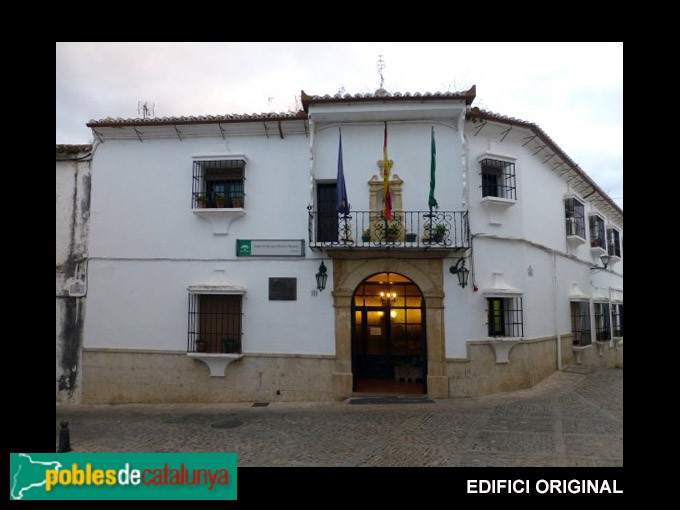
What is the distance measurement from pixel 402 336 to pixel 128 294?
6.98 metres

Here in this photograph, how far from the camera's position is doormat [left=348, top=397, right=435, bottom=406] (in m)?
8.87

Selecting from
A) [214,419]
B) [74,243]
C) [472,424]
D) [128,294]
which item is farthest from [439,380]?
[74,243]

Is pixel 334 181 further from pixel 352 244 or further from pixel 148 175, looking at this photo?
pixel 148 175

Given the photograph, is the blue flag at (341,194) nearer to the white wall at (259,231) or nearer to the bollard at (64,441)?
the white wall at (259,231)

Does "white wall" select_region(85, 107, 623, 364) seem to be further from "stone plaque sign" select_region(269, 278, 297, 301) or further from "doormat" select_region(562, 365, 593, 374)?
"doormat" select_region(562, 365, 593, 374)

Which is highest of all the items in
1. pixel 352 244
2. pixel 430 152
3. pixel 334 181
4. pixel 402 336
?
pixel 430 152

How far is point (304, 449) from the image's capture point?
6.38 meters

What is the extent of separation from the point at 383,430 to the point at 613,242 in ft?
49.2

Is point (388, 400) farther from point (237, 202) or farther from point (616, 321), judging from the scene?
point (616, 321)

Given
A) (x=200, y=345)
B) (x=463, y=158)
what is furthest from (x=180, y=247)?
(x=463, y=158)

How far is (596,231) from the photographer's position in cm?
1492

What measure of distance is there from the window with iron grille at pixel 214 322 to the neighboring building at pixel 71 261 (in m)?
2.79

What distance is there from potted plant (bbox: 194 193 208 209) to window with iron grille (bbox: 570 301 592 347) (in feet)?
36.3

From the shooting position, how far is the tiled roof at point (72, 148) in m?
10.2
